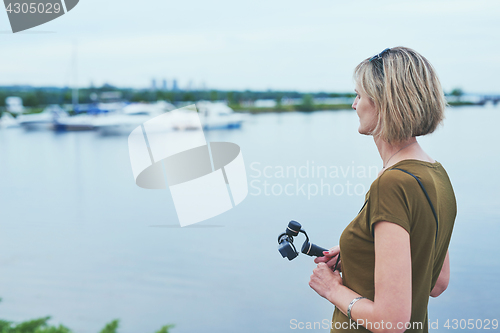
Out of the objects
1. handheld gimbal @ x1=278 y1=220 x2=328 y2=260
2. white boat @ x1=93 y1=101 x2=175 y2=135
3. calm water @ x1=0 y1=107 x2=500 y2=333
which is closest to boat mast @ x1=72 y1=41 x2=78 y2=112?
white boat @ x1=93 y1=101 x2=175 y2=135

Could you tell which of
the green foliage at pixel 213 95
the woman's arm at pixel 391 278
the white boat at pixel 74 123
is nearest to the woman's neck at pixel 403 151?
the woman's arm at pixel 391 278

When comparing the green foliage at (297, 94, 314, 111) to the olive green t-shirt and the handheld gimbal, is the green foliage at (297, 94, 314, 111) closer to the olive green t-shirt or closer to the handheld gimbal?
the handheld gimbal

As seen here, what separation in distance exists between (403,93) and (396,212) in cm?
19

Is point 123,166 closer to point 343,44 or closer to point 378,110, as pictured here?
point 343,44

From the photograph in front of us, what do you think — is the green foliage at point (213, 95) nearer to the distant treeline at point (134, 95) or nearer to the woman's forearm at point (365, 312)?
the distant treeline at point (134, 95)

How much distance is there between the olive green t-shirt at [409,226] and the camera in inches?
23.6

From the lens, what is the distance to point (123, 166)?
7.61 m

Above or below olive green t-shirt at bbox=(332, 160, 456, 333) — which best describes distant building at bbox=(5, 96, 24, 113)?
below

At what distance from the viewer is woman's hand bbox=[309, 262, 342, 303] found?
2.45 feet

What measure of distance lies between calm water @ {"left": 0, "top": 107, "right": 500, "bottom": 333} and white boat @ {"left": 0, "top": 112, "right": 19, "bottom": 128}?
39.8ft

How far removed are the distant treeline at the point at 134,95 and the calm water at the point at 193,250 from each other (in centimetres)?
1281

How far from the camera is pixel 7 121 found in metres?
17.2

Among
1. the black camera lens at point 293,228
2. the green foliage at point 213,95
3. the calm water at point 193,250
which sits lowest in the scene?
the calm water at point 193,250

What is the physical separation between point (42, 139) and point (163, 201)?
32.3ft
